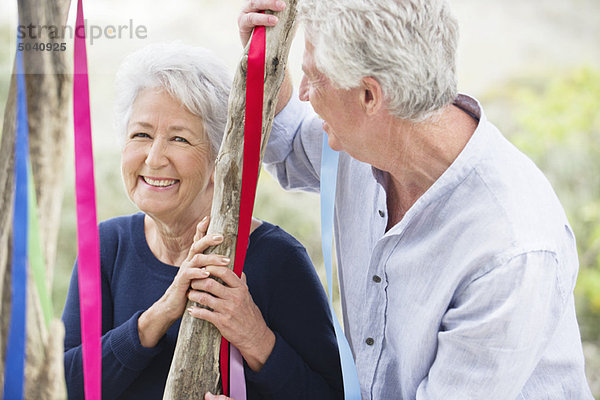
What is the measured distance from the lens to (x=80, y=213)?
122 cm

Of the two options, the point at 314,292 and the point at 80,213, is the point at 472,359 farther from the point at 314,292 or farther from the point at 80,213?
the point at 80,213

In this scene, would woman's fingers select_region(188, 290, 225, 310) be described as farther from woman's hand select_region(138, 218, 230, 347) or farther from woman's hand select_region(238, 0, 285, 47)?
woman's hand select_region(238, 0, 285, 47)

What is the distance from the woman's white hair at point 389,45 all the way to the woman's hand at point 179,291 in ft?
1.37

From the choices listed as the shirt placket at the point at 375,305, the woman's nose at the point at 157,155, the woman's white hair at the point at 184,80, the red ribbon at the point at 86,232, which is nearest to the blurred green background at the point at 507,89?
the woman's white hair at the point at 184,80

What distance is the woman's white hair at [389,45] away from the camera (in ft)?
3.86

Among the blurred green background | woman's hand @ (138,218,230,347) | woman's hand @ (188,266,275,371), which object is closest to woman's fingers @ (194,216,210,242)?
woman's hand @ (138,218,230,347)

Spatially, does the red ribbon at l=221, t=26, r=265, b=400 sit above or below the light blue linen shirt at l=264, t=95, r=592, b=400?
above

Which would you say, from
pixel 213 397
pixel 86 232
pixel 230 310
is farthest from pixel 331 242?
pixel 86 232

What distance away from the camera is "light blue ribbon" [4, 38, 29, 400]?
1019 mm

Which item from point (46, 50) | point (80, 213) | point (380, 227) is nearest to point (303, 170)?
point (380, 227)

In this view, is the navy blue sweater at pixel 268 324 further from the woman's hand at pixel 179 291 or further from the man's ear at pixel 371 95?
the man's ear at pixel 371 95

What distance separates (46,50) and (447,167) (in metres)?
0.79

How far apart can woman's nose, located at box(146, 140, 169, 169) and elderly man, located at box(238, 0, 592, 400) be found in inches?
12.3

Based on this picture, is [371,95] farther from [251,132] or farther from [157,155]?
[157,155]
